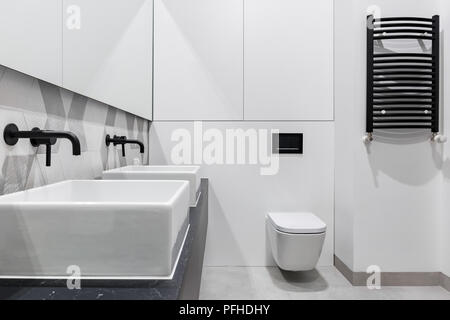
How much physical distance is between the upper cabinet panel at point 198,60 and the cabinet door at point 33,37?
1.55 meters

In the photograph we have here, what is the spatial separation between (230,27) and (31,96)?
1994 mm

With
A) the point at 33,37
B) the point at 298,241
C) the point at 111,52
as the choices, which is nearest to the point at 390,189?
the point at 298,241

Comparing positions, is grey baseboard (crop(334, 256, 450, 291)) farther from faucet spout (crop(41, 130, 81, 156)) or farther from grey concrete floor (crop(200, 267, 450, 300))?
faucet spout (crop(41, 130, 81, 156))

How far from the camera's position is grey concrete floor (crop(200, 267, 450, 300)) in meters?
2.25

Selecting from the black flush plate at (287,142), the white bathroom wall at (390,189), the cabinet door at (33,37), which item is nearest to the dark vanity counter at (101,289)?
the cabinet door at (33,37)

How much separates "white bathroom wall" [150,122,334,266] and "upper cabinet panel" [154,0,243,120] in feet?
0.67

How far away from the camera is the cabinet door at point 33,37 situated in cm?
96

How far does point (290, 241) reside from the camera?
7.57ft

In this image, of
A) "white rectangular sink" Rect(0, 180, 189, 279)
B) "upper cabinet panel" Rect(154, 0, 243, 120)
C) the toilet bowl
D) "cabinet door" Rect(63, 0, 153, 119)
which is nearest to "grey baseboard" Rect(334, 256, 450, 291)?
the toilet bowl

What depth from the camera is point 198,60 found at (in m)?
2.77

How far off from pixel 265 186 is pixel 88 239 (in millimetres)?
2220

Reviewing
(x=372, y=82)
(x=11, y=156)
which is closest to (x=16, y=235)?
(x=11, y=156)

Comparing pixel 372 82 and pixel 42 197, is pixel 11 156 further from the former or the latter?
pixel 372 82

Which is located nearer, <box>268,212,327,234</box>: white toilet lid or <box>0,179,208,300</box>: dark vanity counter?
<box>0,179,208,300</box>: dark vanity counter
